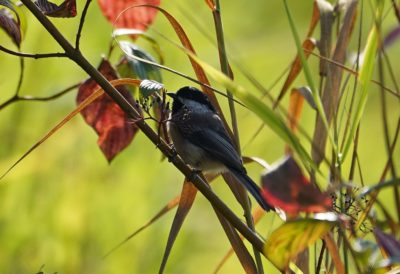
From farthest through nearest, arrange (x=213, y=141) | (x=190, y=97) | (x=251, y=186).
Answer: (x=190, y=97)
(x=213, y=141)
(x=251, y=186)

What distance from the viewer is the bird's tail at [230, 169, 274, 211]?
1352 mm

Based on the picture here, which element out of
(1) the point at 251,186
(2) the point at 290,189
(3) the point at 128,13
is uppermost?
(3) the point at 128,13

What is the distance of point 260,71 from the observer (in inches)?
153

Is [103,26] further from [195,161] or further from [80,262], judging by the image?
[195,161]

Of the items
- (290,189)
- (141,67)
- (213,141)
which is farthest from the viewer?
(213,141)

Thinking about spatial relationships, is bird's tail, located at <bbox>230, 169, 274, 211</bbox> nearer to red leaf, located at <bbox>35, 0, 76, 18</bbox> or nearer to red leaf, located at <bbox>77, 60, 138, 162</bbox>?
red leaf, located at <bbox>77, 60, 138, 162</bbox>

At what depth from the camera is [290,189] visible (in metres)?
0.69

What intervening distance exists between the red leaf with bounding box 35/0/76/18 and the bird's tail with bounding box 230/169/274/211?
449mm

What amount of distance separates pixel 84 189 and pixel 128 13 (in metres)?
1.26

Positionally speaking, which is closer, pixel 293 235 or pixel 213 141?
pixel 293 235

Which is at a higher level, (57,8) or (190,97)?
(57,8)

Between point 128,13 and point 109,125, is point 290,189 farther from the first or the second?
point 128,13

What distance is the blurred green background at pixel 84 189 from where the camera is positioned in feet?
8.13

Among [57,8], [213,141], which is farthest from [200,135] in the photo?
[57,8]
